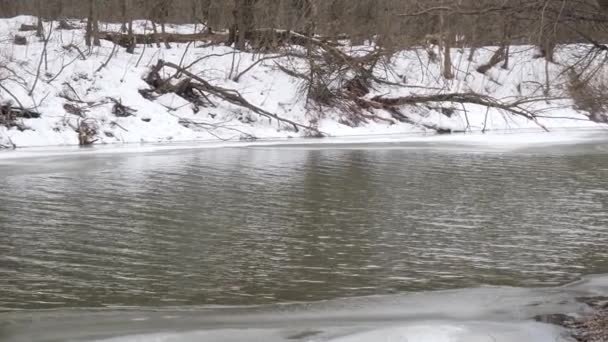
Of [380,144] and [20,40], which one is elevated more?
[20,40]

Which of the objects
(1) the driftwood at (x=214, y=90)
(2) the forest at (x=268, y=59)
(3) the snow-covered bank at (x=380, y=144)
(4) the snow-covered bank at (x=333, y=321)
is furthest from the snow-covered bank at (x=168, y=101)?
(4) the snow-covered bank at (x=333, y=321)

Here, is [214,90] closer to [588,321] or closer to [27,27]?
[27,27]

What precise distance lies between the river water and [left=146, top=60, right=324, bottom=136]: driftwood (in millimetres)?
11236

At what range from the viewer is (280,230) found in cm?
1297

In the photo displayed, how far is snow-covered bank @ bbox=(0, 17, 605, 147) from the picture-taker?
1152 inches

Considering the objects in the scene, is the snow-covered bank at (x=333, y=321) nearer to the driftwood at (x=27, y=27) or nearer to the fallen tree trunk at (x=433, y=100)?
the fallen tree trunk at (x=433, y=100)

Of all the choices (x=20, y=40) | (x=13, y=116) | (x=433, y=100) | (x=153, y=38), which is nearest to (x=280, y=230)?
(x=13, y=116)

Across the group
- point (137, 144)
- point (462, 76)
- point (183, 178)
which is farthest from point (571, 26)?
point (462, 76)

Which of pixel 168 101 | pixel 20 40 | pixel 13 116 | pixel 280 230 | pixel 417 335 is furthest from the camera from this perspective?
pixel 20 40

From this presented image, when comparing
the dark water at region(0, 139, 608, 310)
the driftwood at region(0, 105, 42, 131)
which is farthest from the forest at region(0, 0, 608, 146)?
the dark water at region(0, 139, 608, 310)

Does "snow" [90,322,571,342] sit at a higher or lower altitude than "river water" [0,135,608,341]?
lower

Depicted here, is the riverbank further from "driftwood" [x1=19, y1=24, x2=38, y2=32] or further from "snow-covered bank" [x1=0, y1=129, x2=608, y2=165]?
"driftwood" [x1=19, y1=24, x2=38, y2=32]

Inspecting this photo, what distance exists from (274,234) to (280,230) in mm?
330

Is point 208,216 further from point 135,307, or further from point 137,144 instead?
point 137,144
